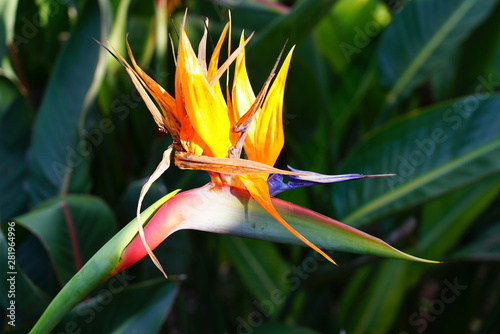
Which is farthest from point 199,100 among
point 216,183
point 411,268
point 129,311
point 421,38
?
point 411,268

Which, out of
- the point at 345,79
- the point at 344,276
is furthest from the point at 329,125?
the point at 344,276

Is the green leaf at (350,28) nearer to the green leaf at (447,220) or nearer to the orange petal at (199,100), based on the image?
the green leaf at (447,220)

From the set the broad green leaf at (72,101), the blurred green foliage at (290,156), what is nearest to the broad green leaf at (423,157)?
the blurred green foliage at (290,156)

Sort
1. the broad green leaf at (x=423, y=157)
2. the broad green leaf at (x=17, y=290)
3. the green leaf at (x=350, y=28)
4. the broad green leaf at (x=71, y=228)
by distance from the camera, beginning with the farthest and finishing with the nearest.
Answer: the green leaf at (x=350, y=28) → the broad green leaf at (x=423, y=157) → the broad green leaf at (x=71, y=228) → the broad green leaf at (x=17, y=290)

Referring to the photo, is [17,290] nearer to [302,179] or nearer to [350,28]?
[302,179]

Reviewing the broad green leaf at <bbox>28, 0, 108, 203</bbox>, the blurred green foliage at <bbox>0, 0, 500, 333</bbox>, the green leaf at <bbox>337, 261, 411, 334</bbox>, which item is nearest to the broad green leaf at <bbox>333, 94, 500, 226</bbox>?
the blurred green foliage at <bbox>0, 0, 500, 333</bbox>
